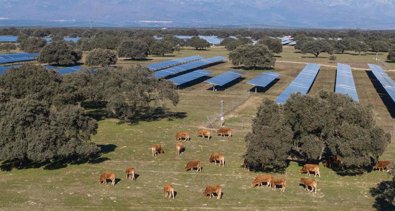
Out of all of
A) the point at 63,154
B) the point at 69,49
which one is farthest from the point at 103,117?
the point at 69,49

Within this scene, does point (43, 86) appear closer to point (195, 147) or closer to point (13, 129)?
point (13, 129)

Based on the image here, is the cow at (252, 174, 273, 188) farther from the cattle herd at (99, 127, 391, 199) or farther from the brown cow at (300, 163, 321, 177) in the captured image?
the brown cow at (300, 163, 321, 177)

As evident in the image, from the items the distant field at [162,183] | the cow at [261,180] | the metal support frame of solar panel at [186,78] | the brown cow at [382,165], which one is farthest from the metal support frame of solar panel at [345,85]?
the cow at [261,180]

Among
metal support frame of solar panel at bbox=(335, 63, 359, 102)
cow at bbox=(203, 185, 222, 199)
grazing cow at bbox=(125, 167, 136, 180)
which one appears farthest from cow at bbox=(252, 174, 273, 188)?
metal support frame of solar panel at bbox=(335, 63, 359, 102)

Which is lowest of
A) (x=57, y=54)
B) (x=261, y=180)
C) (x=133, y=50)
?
(x=261, y=180)

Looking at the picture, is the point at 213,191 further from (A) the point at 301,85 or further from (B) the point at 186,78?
(B) the point at 186,78

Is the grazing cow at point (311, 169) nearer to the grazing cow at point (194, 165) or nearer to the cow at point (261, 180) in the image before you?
the cow at point (261, 180)

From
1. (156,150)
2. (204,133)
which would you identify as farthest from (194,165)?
(204,133)
